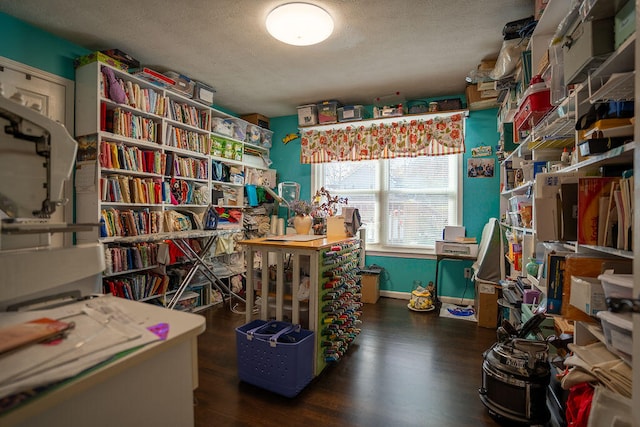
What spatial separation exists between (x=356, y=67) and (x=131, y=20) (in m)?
1.92

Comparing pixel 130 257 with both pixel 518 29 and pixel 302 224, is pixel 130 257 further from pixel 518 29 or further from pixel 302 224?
pixel 518 29

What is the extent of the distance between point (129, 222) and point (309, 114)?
246 centimetres

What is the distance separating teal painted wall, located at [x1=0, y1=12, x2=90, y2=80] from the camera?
2.24 meters

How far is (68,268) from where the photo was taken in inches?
33.5

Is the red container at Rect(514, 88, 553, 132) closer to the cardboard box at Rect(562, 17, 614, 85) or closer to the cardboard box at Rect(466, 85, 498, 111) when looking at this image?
the cardboard box at Rect(562, 17, 614, 85)

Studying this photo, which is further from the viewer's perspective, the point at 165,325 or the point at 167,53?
the point at 167,53

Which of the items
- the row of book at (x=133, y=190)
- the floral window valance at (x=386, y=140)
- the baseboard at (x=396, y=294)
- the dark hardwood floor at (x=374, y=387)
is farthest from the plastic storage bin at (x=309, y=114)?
the dark hardwood floor at (x=374, y=387)

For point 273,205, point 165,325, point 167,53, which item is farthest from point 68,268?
point 273,205

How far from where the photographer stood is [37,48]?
241cm

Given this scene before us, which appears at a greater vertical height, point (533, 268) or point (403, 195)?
point (403, 195)

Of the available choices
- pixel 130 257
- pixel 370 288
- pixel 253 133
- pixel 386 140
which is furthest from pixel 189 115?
pixel 370 288

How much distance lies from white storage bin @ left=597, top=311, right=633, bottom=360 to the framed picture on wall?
9.30 feet

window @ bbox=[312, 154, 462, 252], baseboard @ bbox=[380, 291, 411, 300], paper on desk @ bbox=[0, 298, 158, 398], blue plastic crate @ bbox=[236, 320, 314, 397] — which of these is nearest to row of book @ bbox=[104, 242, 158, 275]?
blue plastic crate @ bbox=[236, 320, 314, 397]

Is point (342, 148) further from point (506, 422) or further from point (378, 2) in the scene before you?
point (506, 422)
